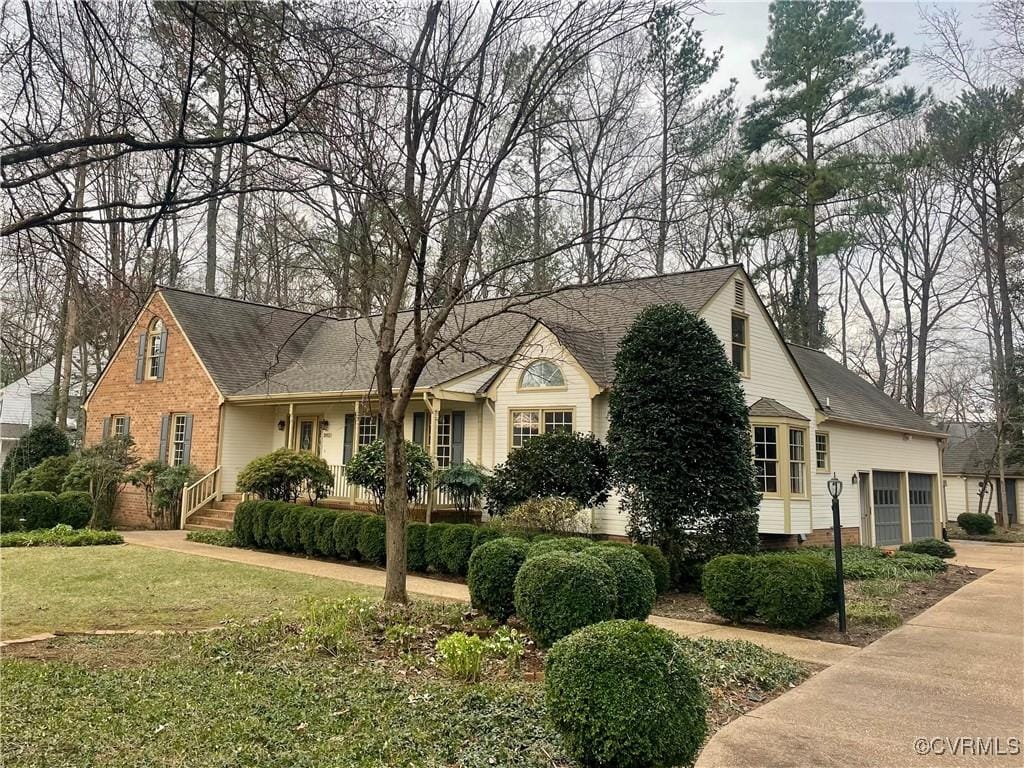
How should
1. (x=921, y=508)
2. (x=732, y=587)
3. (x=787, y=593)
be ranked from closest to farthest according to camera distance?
(x=787, y=593) < (x=732, y=587) < (x=921, y=508)

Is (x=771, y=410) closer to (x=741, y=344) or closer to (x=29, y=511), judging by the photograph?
(x=741, y=344)

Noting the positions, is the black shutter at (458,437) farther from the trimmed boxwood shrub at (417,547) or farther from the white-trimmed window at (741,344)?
the white-trimmed window at (741,344)

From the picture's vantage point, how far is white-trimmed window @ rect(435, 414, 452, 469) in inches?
637

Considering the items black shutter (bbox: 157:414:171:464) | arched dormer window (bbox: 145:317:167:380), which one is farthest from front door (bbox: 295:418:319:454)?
arched dormer window (bbox: 145:317:167:380)

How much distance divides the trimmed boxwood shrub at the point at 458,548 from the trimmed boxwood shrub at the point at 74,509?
33.1 ft

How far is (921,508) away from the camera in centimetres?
2172

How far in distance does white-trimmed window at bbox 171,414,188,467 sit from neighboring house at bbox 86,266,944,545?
0.20 ft

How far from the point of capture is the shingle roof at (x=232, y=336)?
19.9 metres

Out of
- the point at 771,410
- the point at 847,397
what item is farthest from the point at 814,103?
the point at 771,410

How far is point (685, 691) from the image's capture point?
13.3ft

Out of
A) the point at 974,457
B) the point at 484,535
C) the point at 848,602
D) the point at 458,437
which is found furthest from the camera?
the point at 974,457

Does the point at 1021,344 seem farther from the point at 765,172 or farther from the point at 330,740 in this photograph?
the point at 330,740

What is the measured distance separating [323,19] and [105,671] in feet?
17.4

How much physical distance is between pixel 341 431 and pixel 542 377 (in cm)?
653
